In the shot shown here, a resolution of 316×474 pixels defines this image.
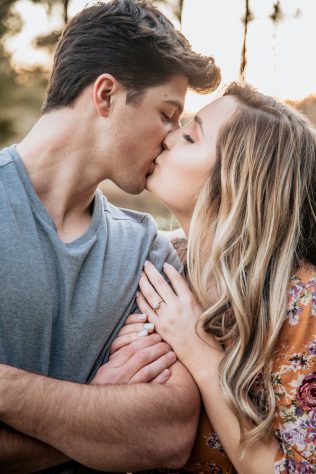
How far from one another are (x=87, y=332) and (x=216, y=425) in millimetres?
454

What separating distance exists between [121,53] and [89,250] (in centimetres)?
65

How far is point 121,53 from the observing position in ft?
6.31

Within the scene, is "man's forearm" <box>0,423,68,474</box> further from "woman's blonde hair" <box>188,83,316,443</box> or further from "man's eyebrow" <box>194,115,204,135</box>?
"man's eyebrow" <box>194,115,204,135</box>

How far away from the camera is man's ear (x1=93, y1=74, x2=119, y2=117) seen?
1.86 meters

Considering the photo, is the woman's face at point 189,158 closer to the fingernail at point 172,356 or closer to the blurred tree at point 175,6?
the fingernail at point 172,356

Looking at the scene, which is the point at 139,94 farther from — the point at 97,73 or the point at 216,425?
the point at 216,425

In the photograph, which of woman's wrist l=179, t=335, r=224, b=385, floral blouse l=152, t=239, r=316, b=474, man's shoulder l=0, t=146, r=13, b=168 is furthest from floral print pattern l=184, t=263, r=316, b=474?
man's shoulder l=0, t=146, r=13, b=168

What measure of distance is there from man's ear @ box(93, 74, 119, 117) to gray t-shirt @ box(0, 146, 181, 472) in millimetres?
302

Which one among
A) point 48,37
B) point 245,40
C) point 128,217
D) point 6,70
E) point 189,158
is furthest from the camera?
point 6,70

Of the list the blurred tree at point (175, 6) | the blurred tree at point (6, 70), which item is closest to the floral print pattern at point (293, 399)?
the blurred tree at point (175, 6)

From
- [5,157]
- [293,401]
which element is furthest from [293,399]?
[5,157]

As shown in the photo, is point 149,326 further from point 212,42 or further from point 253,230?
point 212,42

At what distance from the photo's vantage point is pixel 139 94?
1.91 metres

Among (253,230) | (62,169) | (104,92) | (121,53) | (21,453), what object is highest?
(121,53)
